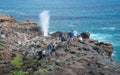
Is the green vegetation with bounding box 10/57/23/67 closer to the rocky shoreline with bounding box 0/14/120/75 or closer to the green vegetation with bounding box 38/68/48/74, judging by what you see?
the rocky shoreline with bounding box 0/14/120/75

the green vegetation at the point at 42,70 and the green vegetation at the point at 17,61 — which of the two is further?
the green vegetation at the point at 17,61

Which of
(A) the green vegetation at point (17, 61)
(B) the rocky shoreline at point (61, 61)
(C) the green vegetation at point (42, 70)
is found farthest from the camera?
(A) the green vegetation at point (17, 61)

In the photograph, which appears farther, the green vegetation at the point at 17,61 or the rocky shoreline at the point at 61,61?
the green vegetation at the point at 17,61

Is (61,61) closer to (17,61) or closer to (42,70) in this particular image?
(42,70)

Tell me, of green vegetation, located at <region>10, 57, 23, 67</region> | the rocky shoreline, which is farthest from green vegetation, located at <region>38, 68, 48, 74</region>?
green vegetation, located at <region>10, 57, 23, 67</region>

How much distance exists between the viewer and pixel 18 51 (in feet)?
161

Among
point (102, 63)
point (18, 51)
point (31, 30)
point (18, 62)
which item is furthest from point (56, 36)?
point (102, 63)

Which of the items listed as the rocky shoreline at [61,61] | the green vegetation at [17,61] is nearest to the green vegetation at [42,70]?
the rocky shoreline at [61,61]

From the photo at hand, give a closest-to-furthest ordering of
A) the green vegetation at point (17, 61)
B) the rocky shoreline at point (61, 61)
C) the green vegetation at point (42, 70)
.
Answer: the green vegetation at point (42, 70)
the rocky shoreline at point (61, 61)
the green vegetation at point (17, 61)

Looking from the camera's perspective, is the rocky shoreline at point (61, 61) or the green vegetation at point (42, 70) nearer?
the green vegetation at point (42, 70)

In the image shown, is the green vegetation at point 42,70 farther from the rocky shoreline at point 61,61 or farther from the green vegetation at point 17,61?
the green vegetation at point 17,61

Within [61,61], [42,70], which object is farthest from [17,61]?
[42,70]

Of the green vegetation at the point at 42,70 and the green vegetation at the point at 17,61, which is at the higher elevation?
the green vegetation at the point at 17,61

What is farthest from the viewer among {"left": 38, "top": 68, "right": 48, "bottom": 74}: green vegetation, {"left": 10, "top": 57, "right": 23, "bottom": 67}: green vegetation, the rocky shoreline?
{"left": 10, "top": 57, "right": 23, "bottom": 67}: green vegetation
